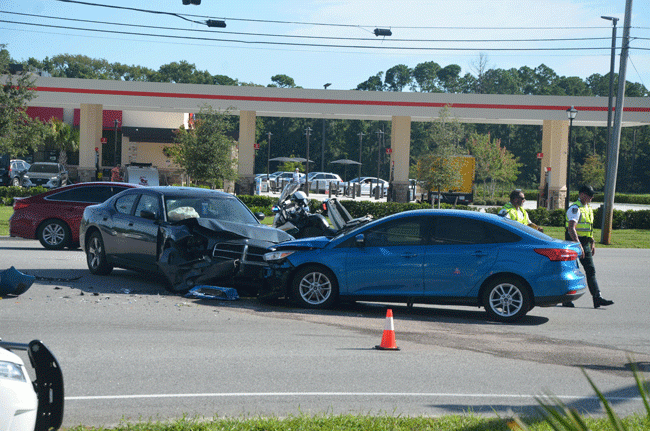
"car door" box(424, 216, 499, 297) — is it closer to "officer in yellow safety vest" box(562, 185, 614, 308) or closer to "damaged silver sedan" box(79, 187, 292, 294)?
"officer in yellow safety vest" box(562, 185, 614, 308)

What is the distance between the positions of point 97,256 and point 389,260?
5654 millimetres

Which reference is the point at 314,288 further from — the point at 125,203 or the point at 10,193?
the point at 10,193

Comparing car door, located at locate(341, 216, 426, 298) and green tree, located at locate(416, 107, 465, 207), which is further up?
green tree, located at locate(416, 107, 465, 207)

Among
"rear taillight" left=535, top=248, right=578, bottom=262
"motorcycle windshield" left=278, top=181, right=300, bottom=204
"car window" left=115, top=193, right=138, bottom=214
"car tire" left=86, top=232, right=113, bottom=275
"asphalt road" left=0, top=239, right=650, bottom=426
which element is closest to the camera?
"asphalt road" left=0, top=239, right=650, bottom=426

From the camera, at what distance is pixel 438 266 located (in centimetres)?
1001

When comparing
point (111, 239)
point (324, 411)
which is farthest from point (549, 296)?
point (111, 239)

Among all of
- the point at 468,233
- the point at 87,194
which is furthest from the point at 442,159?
the point at 468,233

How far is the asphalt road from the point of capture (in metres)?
5.89

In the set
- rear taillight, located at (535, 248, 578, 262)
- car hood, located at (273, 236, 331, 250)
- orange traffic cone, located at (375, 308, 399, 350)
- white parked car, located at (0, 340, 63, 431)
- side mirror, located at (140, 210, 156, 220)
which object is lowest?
orange traffic cone, located at (375, 308, 399, 350)

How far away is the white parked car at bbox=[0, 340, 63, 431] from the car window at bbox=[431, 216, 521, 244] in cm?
680

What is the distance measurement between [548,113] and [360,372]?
35.9 meters

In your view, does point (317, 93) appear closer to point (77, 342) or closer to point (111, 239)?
point (111, 239)

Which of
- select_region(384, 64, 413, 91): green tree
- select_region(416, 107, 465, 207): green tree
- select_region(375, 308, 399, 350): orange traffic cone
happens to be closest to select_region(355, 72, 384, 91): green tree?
select_region(384, 64, 413, 91): green tree

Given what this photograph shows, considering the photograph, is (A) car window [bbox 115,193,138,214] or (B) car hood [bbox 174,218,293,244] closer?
(B) car hood [bbox 174,218,293,244]
